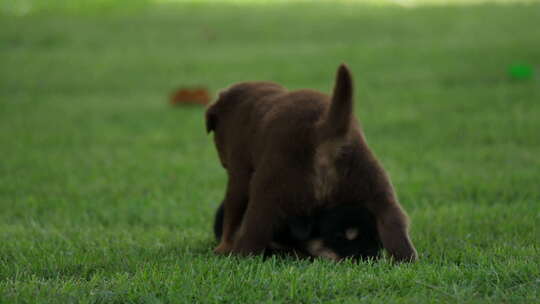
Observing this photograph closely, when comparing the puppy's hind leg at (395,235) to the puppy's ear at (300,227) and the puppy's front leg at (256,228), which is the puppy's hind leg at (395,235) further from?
the puppy's front leg at (256,228)

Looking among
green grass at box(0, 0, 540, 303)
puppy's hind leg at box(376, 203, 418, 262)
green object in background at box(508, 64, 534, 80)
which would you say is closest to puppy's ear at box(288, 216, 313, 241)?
green grass at box(0, 0, 540, 303)

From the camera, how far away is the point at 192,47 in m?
15.0

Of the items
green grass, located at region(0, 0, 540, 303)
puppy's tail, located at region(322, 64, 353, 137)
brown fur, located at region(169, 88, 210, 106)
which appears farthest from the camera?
brown fur, located at region(169, 88, 210, 106)

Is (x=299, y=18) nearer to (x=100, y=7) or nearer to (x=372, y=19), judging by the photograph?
(x=372, y=19)

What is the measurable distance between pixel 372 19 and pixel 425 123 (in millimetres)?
7669

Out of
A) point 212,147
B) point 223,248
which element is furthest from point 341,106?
point 212,147

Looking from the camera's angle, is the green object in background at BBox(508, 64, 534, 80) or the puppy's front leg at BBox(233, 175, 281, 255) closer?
the puppy's front leg at BBox(233, 175, 281, 255)

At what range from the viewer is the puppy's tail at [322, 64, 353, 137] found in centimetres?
384

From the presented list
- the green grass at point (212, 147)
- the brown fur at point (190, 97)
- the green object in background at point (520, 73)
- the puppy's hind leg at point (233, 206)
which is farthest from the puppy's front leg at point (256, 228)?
the green object in background at point (520, 73)

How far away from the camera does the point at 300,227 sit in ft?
13.8

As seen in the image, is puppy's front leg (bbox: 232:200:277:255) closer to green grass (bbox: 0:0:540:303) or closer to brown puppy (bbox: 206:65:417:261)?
brown puppy (bbox: 206:65:417:261)

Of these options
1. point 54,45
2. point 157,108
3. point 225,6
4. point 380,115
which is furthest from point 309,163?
point 225,6

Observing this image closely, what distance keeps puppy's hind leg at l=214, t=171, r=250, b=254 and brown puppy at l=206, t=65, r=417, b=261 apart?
0.10m

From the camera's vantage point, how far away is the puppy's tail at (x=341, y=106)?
3.84m
